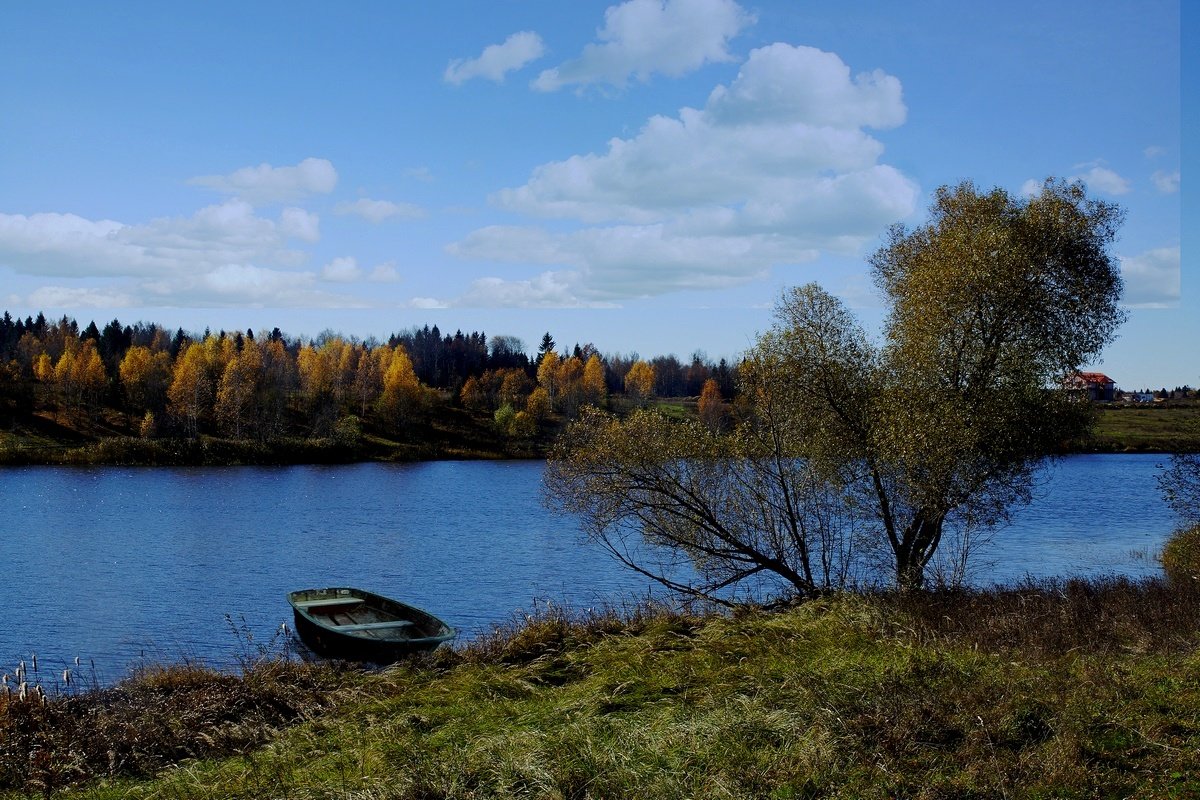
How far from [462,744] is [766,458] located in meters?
13.0

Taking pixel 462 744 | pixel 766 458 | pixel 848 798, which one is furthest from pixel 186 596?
pixel 848 798

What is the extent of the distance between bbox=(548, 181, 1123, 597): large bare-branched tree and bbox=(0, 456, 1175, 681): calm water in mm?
6573

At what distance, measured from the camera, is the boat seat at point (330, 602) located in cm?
2703

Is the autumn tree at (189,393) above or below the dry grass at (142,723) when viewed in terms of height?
above

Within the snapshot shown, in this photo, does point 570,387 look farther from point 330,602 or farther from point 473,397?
point 330,602

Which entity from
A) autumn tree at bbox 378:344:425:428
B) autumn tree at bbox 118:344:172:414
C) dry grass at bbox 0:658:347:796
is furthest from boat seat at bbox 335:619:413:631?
autumn tree at bbox 118:344:172:414

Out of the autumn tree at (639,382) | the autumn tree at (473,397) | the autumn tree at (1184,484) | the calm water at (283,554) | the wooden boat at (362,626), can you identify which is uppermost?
the autumn tree at (639,382)

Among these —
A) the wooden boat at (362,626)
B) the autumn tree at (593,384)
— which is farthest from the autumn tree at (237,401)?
the wooden boat at (362,626)

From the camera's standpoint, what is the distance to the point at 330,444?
9744 cm

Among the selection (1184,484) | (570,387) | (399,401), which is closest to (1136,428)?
(570,387)

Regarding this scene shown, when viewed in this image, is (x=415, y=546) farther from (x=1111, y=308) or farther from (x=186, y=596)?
(x=1111, y=308)

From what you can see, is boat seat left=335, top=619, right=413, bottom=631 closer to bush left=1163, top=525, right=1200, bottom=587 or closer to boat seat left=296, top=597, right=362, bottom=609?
boat seat left=296, top=597, right=362, bottom=609

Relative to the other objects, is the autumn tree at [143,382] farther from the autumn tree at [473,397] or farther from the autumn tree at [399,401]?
the autumn tree at [473,397]

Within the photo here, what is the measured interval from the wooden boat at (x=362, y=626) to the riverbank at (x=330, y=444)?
64089 millimetres
